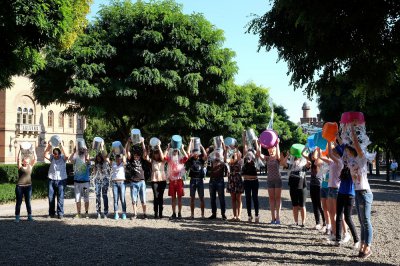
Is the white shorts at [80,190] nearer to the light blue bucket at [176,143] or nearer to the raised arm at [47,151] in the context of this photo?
the raised arm at [47,151]

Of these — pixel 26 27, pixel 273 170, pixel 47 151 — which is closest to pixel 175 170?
pixel 273 170

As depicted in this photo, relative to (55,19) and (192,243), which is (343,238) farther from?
(55,19)

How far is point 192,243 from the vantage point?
28.6 feet

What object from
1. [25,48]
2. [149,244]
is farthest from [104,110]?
[149,244]

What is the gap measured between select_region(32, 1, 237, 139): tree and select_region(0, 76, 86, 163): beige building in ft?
105

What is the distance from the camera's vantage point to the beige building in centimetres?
5744

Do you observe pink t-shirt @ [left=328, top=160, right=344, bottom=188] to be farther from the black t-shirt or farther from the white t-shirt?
the white t-shirt

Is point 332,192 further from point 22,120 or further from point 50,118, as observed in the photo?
point 50,118

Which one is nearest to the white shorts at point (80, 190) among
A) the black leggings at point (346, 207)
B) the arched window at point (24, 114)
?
the black leggings at point (346, 207)

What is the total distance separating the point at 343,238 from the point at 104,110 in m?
18.1

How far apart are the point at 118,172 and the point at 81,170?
3.12 feet

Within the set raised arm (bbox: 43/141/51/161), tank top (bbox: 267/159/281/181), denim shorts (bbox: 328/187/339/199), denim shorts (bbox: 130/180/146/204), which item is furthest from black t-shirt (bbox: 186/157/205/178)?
denim shorts (bbox: 328/187/339/199)

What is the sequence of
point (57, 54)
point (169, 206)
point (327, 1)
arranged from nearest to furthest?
point (327, 1)
point (169, 206)
point (57, 54)

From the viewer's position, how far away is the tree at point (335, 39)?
6562mm
